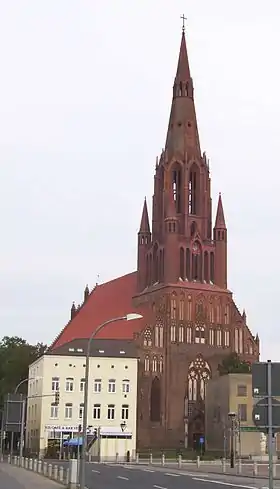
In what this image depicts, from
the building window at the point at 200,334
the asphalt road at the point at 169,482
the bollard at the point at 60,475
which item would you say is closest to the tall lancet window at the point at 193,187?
the building window at the point at 200,334

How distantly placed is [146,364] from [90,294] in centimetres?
2755

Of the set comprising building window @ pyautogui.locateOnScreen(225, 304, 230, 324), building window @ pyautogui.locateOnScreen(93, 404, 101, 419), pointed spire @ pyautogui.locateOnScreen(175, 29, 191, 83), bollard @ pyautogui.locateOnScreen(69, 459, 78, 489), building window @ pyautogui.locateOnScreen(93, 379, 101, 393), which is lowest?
bollard @ pyautogui.locateOnScreen(69, 459, 78, 489)

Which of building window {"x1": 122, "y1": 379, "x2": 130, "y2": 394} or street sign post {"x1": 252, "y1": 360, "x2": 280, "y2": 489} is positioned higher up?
building window {"x1": 122, "y1": 379, "x2": 130, "y2": 394}

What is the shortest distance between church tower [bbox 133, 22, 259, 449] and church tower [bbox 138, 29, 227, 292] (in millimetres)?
141

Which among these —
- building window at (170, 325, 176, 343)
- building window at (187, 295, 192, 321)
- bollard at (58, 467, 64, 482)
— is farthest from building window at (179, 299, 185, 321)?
bollard at (58, 467, 64, 482)

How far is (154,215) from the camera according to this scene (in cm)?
11381

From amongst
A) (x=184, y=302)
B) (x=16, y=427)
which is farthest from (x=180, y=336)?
(x=16, y=427)

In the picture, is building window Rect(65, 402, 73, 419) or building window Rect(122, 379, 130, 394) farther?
building window Rect(122, 379, 130, 394)

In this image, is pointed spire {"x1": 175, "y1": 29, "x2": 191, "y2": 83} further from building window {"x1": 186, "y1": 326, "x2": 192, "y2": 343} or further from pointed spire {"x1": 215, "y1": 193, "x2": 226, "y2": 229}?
building window {"x1": 186, "y1": 326, "x2": 192, "y2": 343}

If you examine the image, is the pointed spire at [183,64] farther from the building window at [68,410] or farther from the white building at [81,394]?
the building window at [68,410]

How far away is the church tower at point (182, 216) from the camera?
353ft

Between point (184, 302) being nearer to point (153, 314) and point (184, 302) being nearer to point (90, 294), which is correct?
point (153, 314)

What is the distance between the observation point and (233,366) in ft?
332

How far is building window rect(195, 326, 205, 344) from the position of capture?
105 metres
